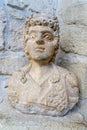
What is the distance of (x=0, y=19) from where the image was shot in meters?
1.69

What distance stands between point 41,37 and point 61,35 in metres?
0.30

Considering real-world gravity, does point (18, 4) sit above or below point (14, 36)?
above

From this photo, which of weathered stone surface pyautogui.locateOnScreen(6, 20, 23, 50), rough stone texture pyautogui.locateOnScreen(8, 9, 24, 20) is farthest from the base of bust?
rough stone texture pyautogui.locateOnScreen(8, 9, 24, 20)

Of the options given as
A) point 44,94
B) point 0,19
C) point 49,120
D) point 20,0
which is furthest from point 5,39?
point 49,120

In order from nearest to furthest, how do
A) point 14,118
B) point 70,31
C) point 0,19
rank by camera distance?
point 14,118, point 70,31, point 0,19

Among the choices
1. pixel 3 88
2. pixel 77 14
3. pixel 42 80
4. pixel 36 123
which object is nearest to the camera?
pixel 36 123

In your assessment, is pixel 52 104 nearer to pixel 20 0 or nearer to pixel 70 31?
pixel 70 31

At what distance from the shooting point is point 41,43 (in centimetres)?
139

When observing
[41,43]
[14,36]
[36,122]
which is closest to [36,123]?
[36,122]

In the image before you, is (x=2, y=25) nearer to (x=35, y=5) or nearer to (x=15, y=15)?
(x=15, y=15)

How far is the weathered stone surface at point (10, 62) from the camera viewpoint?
66.3 inches

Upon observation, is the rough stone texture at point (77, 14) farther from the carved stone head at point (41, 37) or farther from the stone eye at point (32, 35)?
the stone eye at point (32, 35)

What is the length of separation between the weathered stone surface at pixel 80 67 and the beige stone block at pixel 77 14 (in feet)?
0.61

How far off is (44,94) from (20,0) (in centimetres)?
64
